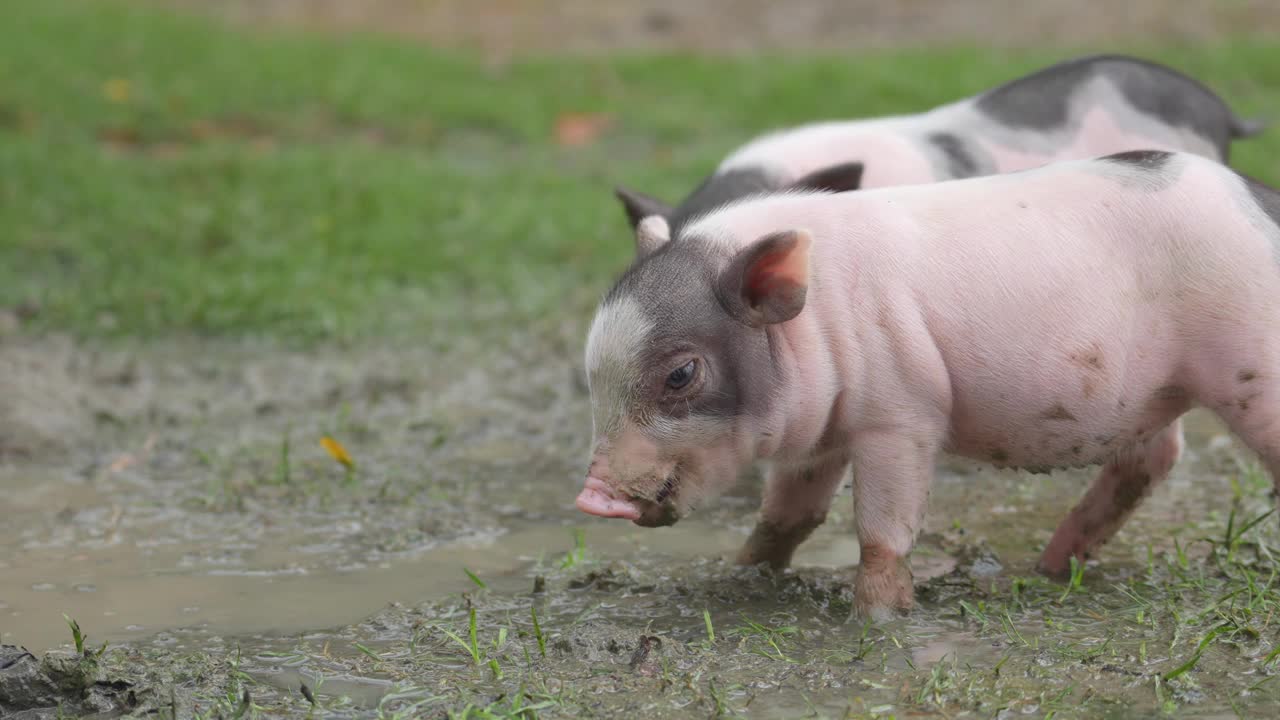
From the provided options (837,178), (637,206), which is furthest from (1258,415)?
(637,206)

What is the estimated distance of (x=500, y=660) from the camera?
3535 mm

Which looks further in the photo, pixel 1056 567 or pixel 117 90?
pixel 117 90

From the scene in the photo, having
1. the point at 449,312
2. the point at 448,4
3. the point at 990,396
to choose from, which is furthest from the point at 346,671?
the point at 448,4

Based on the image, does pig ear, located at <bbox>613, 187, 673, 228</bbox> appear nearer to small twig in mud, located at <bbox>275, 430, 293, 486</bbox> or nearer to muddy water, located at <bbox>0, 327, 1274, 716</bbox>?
muddy water, located at <bbox>0, 327, 1274, 716</bbox>

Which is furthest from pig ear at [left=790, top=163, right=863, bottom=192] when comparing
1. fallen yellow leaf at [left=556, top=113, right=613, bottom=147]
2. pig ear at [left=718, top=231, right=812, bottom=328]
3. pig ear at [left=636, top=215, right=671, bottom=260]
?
fallen yellow leaf at [left=556, top=113, right=613, bottom=147]

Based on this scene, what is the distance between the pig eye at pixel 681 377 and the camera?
11.8 feet

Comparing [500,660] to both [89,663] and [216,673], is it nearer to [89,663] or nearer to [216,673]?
[216,673]

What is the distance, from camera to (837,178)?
16.5 ft

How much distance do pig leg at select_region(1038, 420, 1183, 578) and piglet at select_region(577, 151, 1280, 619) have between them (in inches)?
16.6

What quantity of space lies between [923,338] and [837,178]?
4.68ft

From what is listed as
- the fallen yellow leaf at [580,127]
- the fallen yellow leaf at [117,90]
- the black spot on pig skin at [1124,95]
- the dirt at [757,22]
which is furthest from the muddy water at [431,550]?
the dirt at [757,22]

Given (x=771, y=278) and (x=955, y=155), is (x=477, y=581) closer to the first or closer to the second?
(x=771, y=278)

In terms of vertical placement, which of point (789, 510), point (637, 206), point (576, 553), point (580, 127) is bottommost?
point (576, 553)

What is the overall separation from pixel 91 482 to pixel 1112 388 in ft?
11.2
